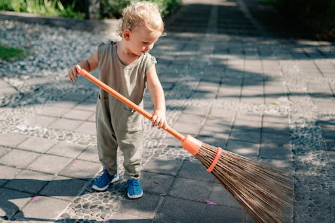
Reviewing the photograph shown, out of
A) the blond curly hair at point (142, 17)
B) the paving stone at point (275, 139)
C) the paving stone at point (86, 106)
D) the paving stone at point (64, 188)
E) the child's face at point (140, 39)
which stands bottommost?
the paving stone at point (275, 139)

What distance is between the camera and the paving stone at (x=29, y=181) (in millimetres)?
2645

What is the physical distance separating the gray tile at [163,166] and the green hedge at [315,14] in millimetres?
6662

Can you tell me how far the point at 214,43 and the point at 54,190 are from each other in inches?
227

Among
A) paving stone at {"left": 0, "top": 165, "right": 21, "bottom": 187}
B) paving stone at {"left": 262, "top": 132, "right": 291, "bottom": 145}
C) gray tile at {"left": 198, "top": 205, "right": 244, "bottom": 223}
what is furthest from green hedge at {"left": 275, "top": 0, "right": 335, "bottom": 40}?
paving stone at {"left": 0, "top": 165, "right": 21, "bottom": 187}

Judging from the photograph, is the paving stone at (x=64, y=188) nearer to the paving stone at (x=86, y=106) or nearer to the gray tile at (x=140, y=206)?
the gray tile at (x=140, y=206)

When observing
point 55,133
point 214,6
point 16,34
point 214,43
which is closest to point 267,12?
point 214,6

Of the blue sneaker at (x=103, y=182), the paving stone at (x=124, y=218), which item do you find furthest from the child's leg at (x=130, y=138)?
the paving stone at (x=124, y=218)

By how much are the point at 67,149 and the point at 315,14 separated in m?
8.46

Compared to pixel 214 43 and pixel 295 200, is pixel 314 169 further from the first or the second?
pixel 214 43

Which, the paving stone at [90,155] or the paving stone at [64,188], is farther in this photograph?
the paving stone at [90,155]

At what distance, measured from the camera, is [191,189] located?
2734mm

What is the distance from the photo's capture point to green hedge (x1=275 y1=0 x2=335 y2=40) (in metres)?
8.22

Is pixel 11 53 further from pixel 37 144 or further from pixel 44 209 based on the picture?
pixel 44 209

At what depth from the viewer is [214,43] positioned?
766cm
